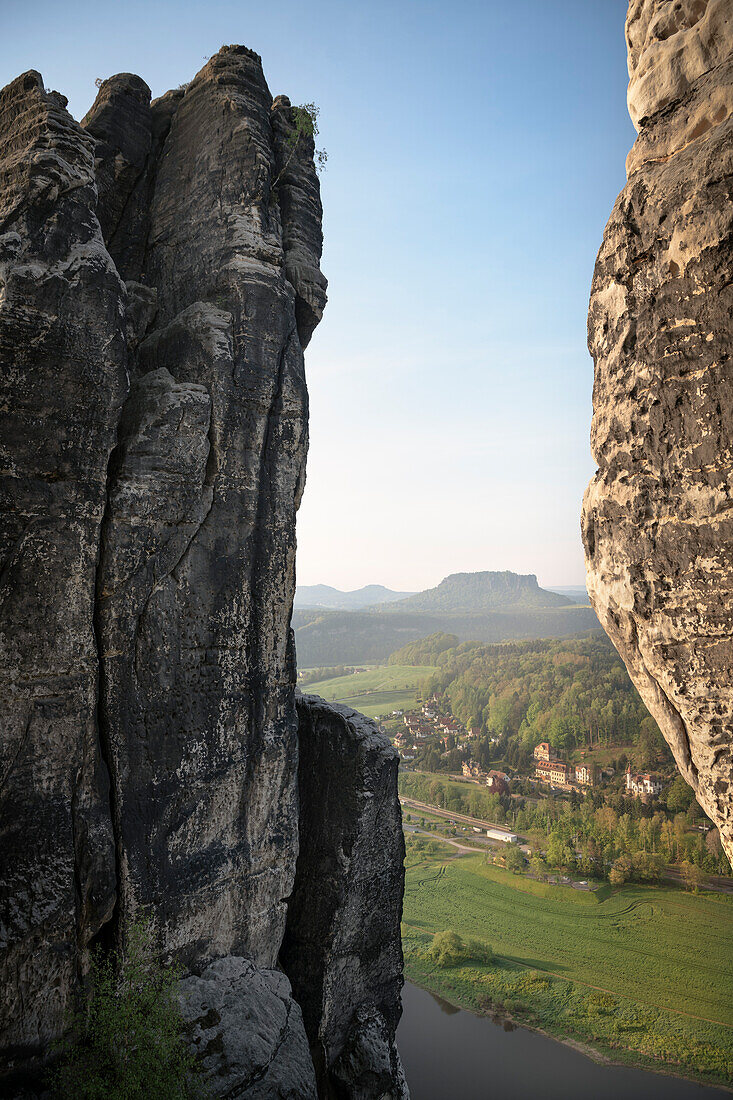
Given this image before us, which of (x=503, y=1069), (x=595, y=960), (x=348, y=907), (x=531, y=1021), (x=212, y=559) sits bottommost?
(x=595, y=960)

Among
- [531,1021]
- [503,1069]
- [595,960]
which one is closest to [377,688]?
[595,960]

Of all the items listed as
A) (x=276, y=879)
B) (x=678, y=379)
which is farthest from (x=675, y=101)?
(x=276, y=879)

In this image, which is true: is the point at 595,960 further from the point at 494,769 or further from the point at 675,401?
the point at 675,401

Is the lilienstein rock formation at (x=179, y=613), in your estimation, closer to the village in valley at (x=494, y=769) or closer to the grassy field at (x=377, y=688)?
the village in valley at (x=494, y=769)

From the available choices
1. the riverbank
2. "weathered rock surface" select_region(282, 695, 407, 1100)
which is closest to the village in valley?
the riverbank

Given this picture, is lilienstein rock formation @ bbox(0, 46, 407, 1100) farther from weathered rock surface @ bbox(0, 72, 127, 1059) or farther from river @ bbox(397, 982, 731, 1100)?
river @ bbox(397, 982, 731, 1100)
